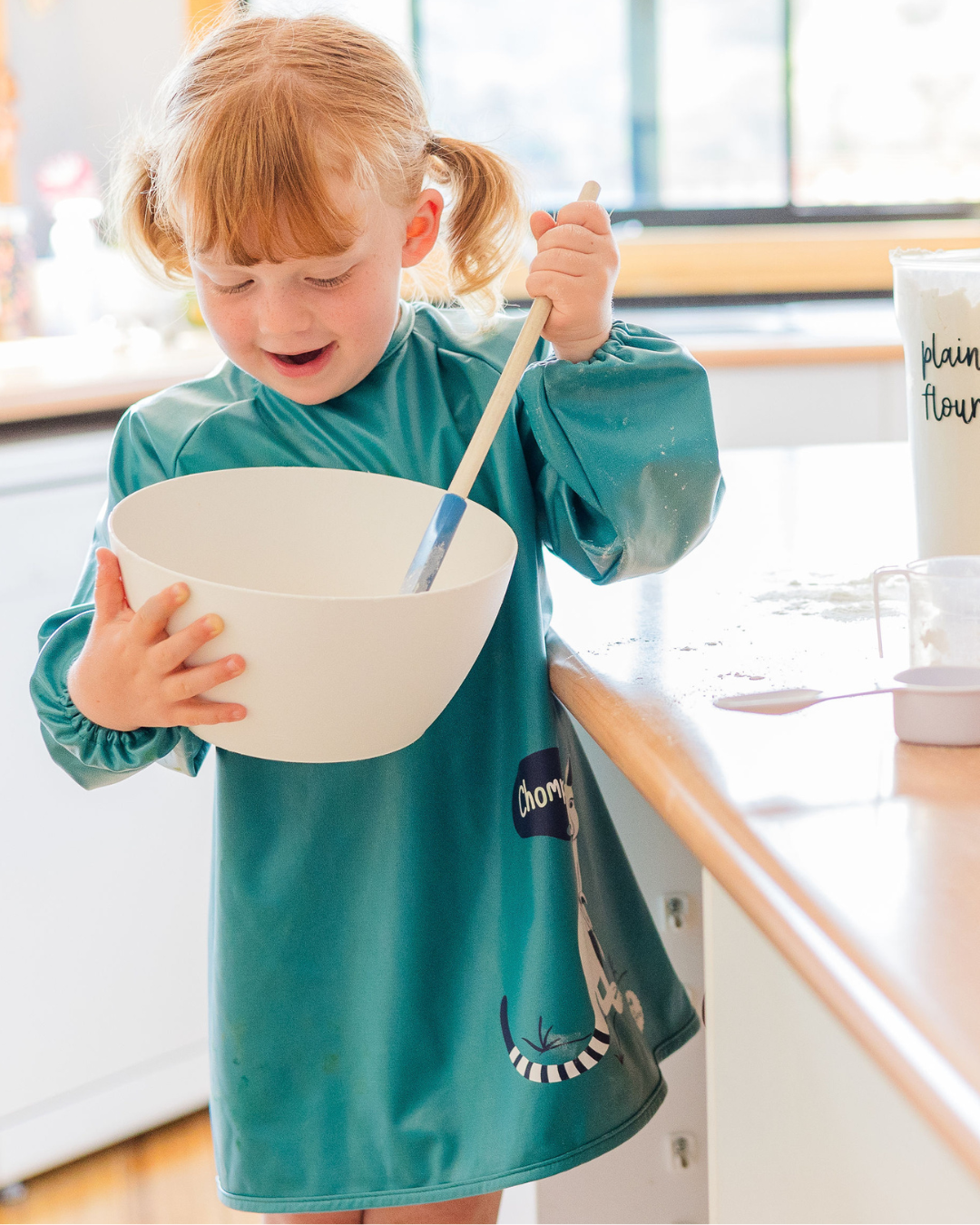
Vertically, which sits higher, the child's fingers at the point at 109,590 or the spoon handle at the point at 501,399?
the spoon handle at the point at 501,399

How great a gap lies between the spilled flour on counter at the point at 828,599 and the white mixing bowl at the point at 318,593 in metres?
0.20

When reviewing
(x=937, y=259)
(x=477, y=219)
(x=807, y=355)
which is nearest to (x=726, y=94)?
(x=807, y=355)

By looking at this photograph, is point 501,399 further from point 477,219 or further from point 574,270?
point 477,219

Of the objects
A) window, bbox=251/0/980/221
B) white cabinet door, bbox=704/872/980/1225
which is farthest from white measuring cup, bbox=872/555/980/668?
window, bbox=251/0/980/221

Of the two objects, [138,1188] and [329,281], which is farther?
[138,1188]

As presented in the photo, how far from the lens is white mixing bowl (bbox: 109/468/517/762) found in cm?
55

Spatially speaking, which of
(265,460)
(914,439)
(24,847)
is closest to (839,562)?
(914,439)

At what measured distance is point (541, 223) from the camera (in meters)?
0.69

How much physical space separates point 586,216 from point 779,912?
0.41 metres

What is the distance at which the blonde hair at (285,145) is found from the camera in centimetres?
67

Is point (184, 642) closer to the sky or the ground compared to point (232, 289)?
closer to the ground

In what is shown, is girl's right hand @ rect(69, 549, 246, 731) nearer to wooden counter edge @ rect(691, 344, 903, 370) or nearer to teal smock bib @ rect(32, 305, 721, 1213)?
teal smock bib @ rect(32, 305, 721, 1213)

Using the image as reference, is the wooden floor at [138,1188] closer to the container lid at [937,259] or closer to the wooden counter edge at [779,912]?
the wooden counter edge at [779,912]

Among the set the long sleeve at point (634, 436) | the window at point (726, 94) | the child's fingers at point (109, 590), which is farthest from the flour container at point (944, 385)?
the window at point (726, 94)
